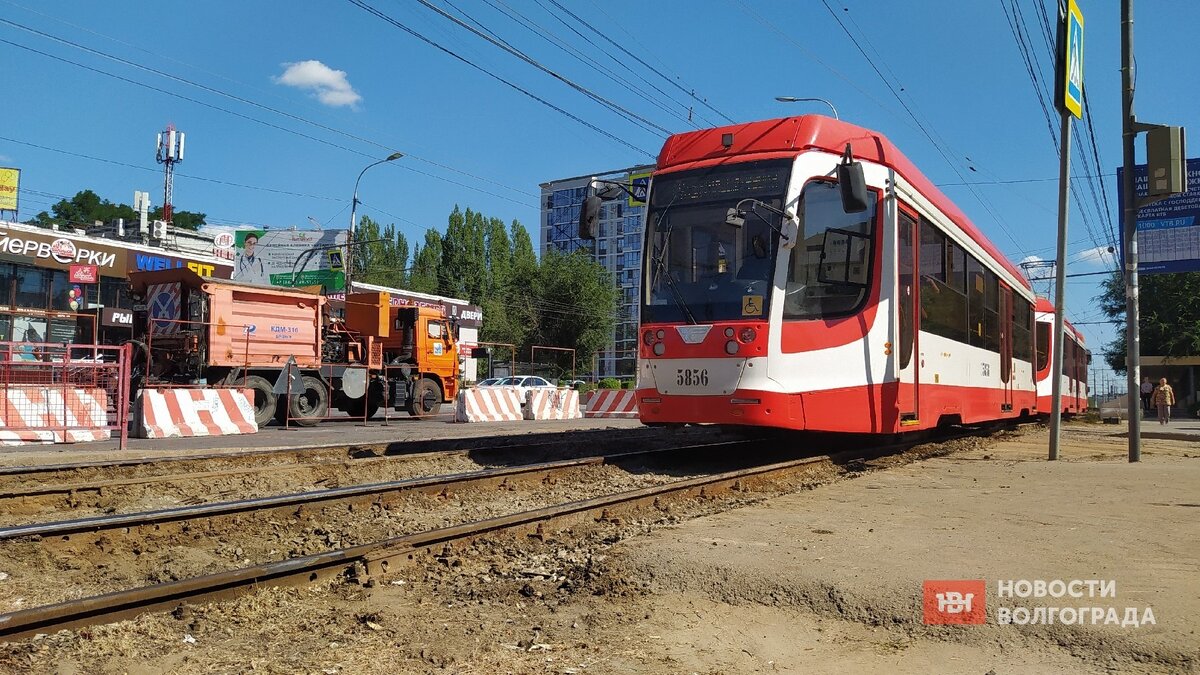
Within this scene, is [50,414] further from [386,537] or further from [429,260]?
[429,260]

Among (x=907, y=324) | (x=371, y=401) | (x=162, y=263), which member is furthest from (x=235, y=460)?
(x=162, y=263)

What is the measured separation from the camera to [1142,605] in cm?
418

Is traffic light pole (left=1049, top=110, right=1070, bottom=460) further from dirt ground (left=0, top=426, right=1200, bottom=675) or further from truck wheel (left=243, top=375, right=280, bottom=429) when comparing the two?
truck wheel (left=243, top=375, right=280, bottom=429)

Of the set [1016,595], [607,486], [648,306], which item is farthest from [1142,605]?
[648,306]

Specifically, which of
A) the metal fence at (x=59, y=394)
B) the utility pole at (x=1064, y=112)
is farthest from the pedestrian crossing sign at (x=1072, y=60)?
the metal fence at (x=59, y=394)

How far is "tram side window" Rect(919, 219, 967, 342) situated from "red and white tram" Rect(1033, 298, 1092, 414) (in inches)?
78.1

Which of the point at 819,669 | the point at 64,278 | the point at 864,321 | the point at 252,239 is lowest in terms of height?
the point at 819,669

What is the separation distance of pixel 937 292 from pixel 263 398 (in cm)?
1437

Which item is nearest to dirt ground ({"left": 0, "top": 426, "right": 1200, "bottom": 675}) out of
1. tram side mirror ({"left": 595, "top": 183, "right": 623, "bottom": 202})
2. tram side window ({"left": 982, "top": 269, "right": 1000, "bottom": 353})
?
tram side mirror ({"left": 595, "top": 183, "right": 623, "bottom": 202})

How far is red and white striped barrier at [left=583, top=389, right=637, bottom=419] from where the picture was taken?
2639cm

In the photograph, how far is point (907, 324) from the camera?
1012 cm

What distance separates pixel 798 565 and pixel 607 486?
150 inches

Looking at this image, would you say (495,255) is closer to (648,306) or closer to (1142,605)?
(648,306)

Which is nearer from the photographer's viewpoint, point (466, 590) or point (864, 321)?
point (466, 590)
